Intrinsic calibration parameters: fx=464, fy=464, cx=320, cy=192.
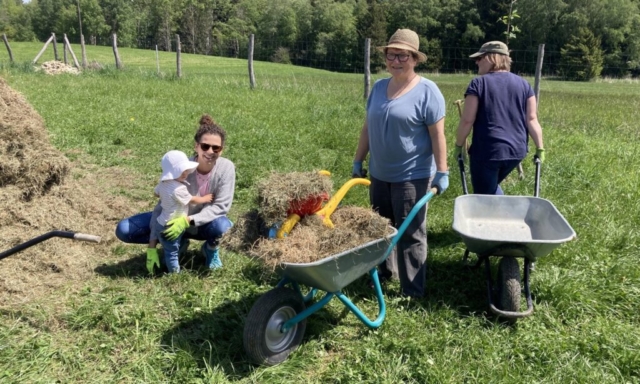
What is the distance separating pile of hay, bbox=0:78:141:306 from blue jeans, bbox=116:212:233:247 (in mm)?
456

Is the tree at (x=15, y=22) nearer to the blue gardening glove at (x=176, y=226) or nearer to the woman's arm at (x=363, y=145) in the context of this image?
the blue gardening glove at (x=176, y=226)

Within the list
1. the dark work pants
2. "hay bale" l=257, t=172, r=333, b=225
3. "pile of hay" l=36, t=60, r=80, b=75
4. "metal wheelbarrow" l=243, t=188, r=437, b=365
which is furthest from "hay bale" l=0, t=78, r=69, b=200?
"pile of hay" l=36, t=60, r=80, b=75

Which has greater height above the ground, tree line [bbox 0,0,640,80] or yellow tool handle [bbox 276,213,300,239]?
tree line [bbox 0,0,640,80]

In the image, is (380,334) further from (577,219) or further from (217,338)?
(577,219)

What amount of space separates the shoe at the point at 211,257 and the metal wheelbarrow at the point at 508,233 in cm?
209

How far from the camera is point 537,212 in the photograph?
3840mm

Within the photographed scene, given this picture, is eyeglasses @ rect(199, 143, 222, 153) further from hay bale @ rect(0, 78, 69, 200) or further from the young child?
hay bale @ rect(0, 78, 69, 200)

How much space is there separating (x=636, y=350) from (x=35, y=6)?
11840cm

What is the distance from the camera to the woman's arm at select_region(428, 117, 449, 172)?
3357 millimetres

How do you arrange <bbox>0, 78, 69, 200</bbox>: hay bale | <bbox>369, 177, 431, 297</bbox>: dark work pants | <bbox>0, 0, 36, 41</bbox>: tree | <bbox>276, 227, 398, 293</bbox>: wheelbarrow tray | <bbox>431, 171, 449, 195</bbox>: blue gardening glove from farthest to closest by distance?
<bbox>0, 0, 36, 41</bbox>: tree → <bbox>0, 78, 69, 200</bbox>: hay bale → <bbox>369, 177, 431, 297</bbox>: dark work pants → <bbox>431, 171, 449, 195</bbox>: blue gardening glove → <bbox>276, 227, 398, 293</bbox>: wheelbarrow tray

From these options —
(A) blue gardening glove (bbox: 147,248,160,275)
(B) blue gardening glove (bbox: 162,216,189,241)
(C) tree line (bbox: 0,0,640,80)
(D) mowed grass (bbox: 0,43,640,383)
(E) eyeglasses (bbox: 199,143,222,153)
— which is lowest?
(D) mowed grass (bbox: 0,43,640,383)

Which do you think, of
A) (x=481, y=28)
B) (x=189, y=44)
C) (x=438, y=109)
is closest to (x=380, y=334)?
(x=438, y=109)

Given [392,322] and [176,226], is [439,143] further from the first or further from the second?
[176,226]

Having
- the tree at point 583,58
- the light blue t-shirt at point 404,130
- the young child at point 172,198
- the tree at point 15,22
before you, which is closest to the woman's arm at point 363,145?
the light blue t-shirt at point 404,130
